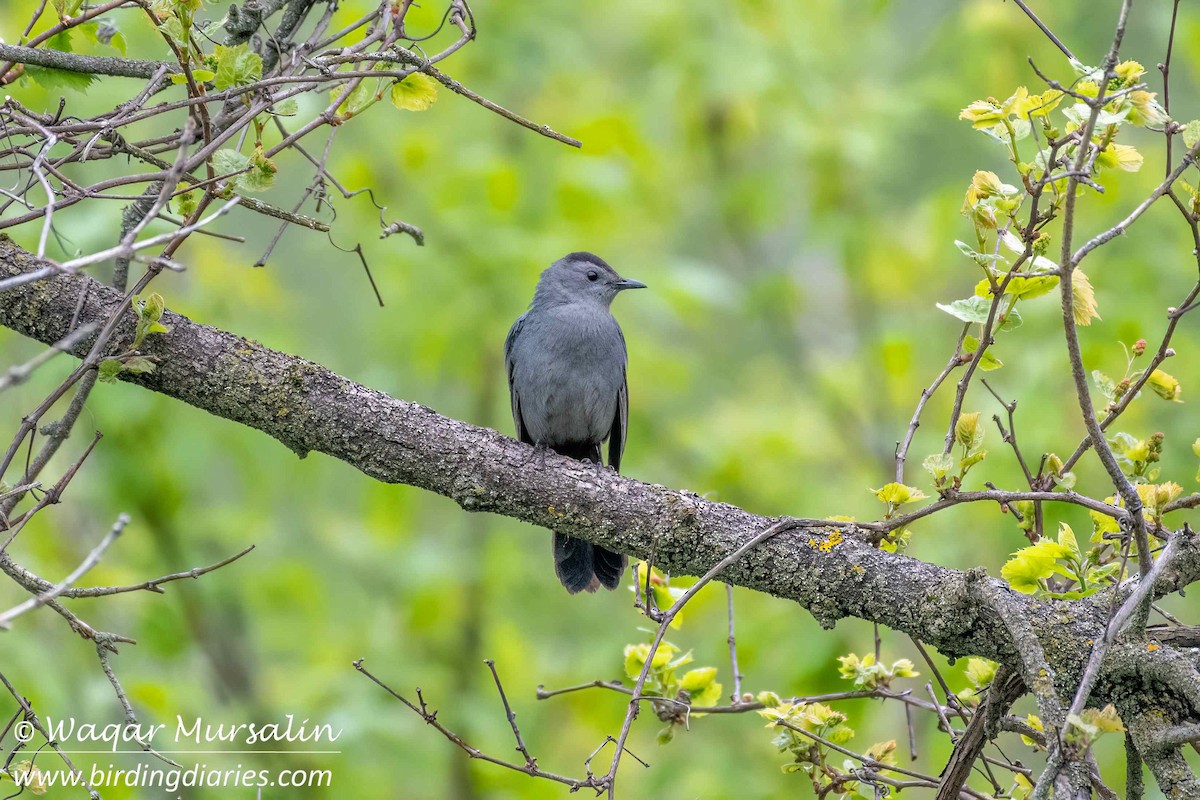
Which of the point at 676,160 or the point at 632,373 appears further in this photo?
the point at 676,160

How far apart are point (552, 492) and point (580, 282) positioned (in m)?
2.81

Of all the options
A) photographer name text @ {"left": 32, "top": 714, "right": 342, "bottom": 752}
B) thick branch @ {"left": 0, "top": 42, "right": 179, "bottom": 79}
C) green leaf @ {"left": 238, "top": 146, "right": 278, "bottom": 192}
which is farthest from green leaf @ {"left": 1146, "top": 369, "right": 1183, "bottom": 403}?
photographer name text @ {"left": 32, "top": 714, "right": 342, "bottom": 752}

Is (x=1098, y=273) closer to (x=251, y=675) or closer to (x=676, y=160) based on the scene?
(x=676, y=160)

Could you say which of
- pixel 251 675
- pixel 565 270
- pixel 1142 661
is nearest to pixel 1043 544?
pixel 1142 661

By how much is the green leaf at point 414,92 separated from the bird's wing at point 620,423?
2.67 meters

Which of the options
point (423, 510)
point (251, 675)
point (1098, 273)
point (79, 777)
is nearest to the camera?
point (79, 777)

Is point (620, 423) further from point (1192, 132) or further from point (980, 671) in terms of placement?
point (1192, 132)

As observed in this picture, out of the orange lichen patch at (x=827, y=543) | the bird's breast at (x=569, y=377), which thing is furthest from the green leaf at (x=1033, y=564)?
the bird's breast at (x=569, y=377)

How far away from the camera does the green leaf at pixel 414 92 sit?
9.76ft

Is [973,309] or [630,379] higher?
[630,379]

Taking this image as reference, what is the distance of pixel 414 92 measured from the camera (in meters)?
2.99

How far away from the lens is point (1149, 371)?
8.34ft

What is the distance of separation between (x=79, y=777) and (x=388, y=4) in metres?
2.13

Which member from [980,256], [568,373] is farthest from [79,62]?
[568,373]
